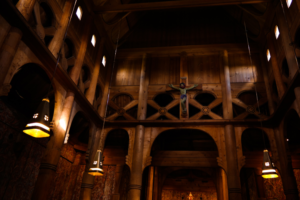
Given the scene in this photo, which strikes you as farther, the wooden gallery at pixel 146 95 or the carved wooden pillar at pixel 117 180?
the carved wooden pillar at pixel 117 180

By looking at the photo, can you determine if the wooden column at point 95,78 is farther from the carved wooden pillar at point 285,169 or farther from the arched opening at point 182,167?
the carved wooden pillar at point 285,169

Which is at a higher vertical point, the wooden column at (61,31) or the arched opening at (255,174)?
the wooden column at (61,31)

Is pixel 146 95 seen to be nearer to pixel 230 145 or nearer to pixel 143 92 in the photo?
pixel 143 92

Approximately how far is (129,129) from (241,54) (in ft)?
24.4

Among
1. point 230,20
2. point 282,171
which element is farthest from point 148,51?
point 282,171

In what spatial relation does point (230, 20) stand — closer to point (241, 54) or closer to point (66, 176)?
point (241, 54)

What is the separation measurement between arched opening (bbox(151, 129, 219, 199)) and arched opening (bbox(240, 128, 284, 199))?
1.77m

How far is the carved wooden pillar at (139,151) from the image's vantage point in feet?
33.4

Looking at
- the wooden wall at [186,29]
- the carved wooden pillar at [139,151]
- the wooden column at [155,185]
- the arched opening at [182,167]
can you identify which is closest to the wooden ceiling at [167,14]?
the wooden wall at [186,29]

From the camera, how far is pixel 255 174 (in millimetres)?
12789

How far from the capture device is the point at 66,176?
12.6m

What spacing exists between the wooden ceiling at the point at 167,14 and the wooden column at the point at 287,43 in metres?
1.08

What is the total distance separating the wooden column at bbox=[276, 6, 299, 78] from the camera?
28.0 ft

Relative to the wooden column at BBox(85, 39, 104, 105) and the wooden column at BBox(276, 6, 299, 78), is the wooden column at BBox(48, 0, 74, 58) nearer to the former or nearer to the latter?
the wooden column at BBox(85, 39, 104, 105)
